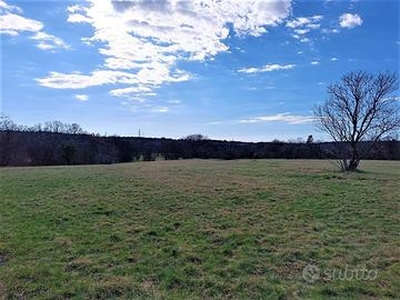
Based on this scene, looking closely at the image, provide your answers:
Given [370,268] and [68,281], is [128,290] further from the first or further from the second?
[370,268]

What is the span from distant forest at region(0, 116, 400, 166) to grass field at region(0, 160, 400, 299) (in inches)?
1786

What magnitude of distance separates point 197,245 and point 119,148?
237 ft

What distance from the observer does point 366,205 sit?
13.0 metres

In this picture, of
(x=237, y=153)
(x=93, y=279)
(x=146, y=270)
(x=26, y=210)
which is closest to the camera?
(x=93, y=279)

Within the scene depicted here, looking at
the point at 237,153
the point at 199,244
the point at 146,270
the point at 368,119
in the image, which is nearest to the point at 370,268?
the point at 199,244

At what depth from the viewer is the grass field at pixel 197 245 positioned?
20.2ft

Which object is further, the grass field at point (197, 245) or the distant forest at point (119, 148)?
the distant forest at point (119, 148)

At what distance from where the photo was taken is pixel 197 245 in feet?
27.4

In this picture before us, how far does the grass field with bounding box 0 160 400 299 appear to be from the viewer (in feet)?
20.2

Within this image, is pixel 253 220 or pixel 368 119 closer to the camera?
pixel 253 220

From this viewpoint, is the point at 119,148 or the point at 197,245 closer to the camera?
the point at 197,245

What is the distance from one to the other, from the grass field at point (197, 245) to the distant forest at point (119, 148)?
1786 inches

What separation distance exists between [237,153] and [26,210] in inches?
2744

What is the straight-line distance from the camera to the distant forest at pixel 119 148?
61.4 metres
